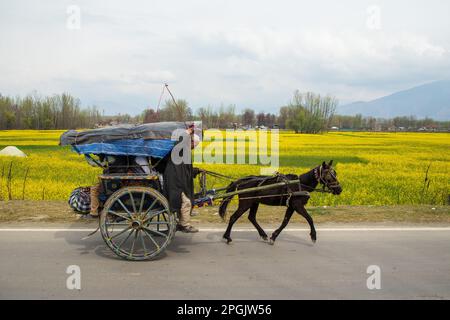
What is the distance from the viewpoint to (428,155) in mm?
25188

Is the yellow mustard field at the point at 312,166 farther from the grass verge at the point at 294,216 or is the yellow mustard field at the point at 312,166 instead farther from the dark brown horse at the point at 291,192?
the dark brown horse at the point at 291,192

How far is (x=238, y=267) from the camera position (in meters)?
5.95

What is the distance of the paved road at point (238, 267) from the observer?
5.02m

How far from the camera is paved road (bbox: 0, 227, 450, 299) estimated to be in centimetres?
502

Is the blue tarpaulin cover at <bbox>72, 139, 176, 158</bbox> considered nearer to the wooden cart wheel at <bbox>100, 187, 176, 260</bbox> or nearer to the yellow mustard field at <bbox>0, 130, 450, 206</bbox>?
the wooden cart wheel at <bbox>100, 187, 176, 260</bbox>

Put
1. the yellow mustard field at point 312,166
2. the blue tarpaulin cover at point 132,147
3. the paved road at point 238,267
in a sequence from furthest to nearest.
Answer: the yellow mustard field at point 312,166 < the blue tarpaulin cover at point 132,147 < the paved road at point 238,267

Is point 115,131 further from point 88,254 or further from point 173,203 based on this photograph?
point 88,254

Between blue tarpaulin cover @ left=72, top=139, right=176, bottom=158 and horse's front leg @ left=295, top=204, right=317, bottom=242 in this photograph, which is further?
horse's front leg @ left=295, top=204, right=317, bottom=242
